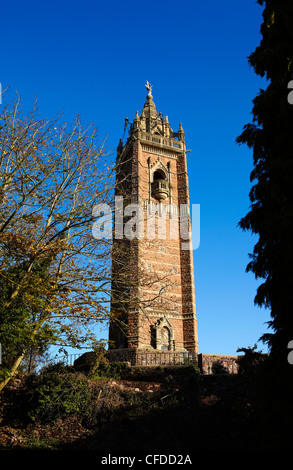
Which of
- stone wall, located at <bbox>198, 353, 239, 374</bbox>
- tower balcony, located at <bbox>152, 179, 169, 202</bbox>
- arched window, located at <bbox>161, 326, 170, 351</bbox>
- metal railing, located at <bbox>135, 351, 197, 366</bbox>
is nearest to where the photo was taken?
stone wall, located at <bbox>198, 353, 239, 374</bbox>

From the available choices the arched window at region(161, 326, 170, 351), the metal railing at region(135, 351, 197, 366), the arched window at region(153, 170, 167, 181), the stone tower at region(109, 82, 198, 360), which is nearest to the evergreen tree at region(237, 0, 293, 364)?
the metal railing at region(135, 351, 197, 366)

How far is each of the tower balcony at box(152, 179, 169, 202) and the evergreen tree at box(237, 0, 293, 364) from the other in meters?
20.3

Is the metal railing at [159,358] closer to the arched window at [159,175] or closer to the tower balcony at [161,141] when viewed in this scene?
the arched window at [159,175]

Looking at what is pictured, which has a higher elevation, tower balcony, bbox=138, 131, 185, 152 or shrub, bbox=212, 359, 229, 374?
tower balcony, bbox=138, 131, 185, 152

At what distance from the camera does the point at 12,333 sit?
40.8ft

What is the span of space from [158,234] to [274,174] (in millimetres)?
21494

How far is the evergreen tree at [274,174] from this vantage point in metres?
8.16

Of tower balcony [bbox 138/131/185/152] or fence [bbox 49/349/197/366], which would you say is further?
tower balcony [bbox 138/131/185/152]

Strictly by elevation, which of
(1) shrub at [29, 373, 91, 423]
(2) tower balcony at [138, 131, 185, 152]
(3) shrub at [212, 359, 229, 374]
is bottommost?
(1) shrub at [29, 373, 91, 423]

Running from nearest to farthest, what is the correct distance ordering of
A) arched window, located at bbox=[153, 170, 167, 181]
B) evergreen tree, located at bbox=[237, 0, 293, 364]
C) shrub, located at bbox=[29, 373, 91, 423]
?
evergreen tree, located at bbox=[237, 0, 293, 364]
shrub, located at bbox=[29, 373, 91, 423]
arched window, located at bbox=[153, 170, 167, 181]

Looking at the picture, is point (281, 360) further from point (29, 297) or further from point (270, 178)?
point (29, 297)

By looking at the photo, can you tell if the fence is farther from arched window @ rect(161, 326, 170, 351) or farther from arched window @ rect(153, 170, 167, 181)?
arched window @ rect(153, 170, 167, 181)

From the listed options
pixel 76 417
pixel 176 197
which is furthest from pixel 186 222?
pixel 76 417

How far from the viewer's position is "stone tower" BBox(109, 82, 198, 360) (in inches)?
1027
